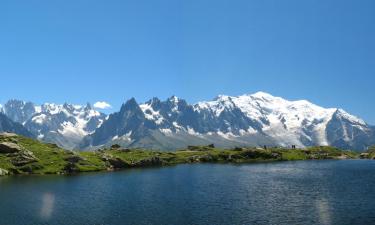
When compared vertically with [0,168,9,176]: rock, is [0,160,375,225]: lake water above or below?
below

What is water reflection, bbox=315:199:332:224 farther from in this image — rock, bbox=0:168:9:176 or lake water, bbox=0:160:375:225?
rock, bbox=0:168:9:176

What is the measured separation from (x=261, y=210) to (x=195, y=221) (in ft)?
60.6

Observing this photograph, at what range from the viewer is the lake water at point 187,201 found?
89750 mm

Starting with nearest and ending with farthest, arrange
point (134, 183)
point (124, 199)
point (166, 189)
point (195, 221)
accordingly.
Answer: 1. point (195, 221)
2. point (124, 199)
3. point (166, 189)
4. point (134, 183)

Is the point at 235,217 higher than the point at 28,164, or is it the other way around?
the point at 28,164

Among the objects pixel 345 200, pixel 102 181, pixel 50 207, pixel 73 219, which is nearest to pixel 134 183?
pixel 102 181

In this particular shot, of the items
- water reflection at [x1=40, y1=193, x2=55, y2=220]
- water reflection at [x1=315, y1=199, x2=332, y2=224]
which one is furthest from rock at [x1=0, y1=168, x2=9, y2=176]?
water reflection at [x1=315, y1=199, x2=332, y2=224]

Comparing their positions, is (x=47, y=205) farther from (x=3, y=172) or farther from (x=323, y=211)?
(x=3, y=172)

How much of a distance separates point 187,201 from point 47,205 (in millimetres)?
35735

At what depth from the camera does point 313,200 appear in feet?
361

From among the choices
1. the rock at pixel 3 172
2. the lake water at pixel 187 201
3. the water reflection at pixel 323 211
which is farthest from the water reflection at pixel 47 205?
the rock at pixel 3 172

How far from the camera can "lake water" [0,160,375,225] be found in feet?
294

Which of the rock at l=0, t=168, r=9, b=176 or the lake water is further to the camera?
the rock at l=0, t=168, r=9, b=176

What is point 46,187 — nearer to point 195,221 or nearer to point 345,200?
point 195,221
